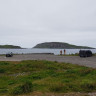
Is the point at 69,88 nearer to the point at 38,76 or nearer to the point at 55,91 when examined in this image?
the point at 55,91

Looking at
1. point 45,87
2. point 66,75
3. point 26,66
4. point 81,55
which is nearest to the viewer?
point 45,87

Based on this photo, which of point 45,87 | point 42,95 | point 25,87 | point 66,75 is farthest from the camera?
point 66,75

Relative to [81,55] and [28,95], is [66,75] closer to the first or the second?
[28,95]

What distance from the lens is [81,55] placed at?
143 feet

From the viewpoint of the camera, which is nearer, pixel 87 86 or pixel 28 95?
pixel 28 95

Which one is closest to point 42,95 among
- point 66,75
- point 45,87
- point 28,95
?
point 28,95

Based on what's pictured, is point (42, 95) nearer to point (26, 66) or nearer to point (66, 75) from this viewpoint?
point (66, 75)

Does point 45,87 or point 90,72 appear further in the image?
point 90,72

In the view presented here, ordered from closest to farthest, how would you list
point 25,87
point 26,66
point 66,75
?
point 25,87 → point 66,75 → point 26,66

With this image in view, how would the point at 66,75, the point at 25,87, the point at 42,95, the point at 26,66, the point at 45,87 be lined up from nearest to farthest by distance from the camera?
the point at 42,95
the point at 25,87
the point at 45,87
the point at 66,75
the point at 26,66

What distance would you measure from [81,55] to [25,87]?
33.2 metres

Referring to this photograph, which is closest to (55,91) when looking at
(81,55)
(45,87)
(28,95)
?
(45,87)

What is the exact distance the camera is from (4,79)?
16547 millimetres

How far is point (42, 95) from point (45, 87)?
5.84 ft
